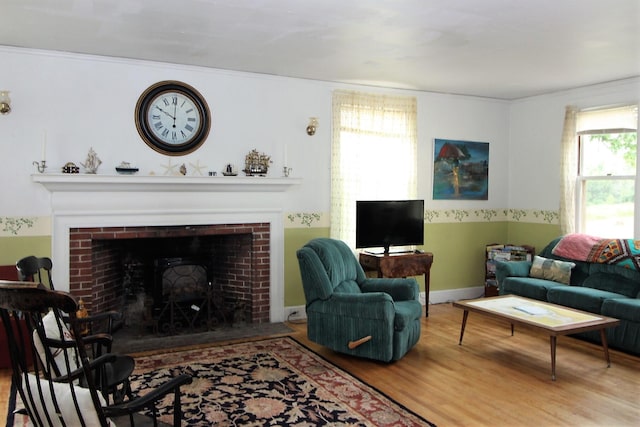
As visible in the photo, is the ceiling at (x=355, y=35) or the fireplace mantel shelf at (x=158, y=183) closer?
the ceiling at (x=355, y=35)

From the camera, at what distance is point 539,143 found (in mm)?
6719

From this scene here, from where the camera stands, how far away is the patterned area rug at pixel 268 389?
130 inches

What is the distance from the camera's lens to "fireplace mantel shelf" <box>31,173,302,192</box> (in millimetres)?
4543

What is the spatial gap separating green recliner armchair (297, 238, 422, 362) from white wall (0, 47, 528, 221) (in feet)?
4.09

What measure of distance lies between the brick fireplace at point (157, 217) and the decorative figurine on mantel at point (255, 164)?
0.11m

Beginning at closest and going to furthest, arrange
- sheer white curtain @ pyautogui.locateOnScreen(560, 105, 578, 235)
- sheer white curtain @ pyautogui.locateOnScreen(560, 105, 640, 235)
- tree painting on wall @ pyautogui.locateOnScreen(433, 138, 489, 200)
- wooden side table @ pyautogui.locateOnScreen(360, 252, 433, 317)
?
wooden side table @ pyautogui.locateOnScreen(360, 252, 433, 317)
sheer white curtain @ pyautogui.locateOnScreen(560, 105, 640, 235)
sheer white curtain @ pyautogui.locateOnScreen(560, 105, 578, 235)
tree painting on wall @ pyautogui.locateOnScreen(433, 138, 489, 200)

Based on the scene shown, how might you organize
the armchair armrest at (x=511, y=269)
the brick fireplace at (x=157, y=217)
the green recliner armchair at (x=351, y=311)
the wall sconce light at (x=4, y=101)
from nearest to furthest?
1. the green recliner armchair at (x=351, y=311)
2. the wall sconce light at (x=4, y=101)
3. the brick fireplace at (x=157, y=217)
4. the armchair armrest at (x=511, y=269)

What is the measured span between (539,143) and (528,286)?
2100 millimetres

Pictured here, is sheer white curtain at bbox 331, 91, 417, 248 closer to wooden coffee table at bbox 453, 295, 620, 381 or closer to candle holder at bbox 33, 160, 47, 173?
wooden coffee table at bbox 453, 295, 620, 381

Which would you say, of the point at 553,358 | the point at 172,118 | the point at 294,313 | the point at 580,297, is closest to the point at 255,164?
the point at 172,118

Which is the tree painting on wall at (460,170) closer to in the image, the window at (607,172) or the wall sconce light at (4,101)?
the window at (607,172)

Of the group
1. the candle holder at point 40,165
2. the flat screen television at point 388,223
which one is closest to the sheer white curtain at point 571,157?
the flat screen television at point 388,223

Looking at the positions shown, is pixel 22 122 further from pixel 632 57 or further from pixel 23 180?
pixel 632 57

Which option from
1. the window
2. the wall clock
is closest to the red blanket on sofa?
the window
